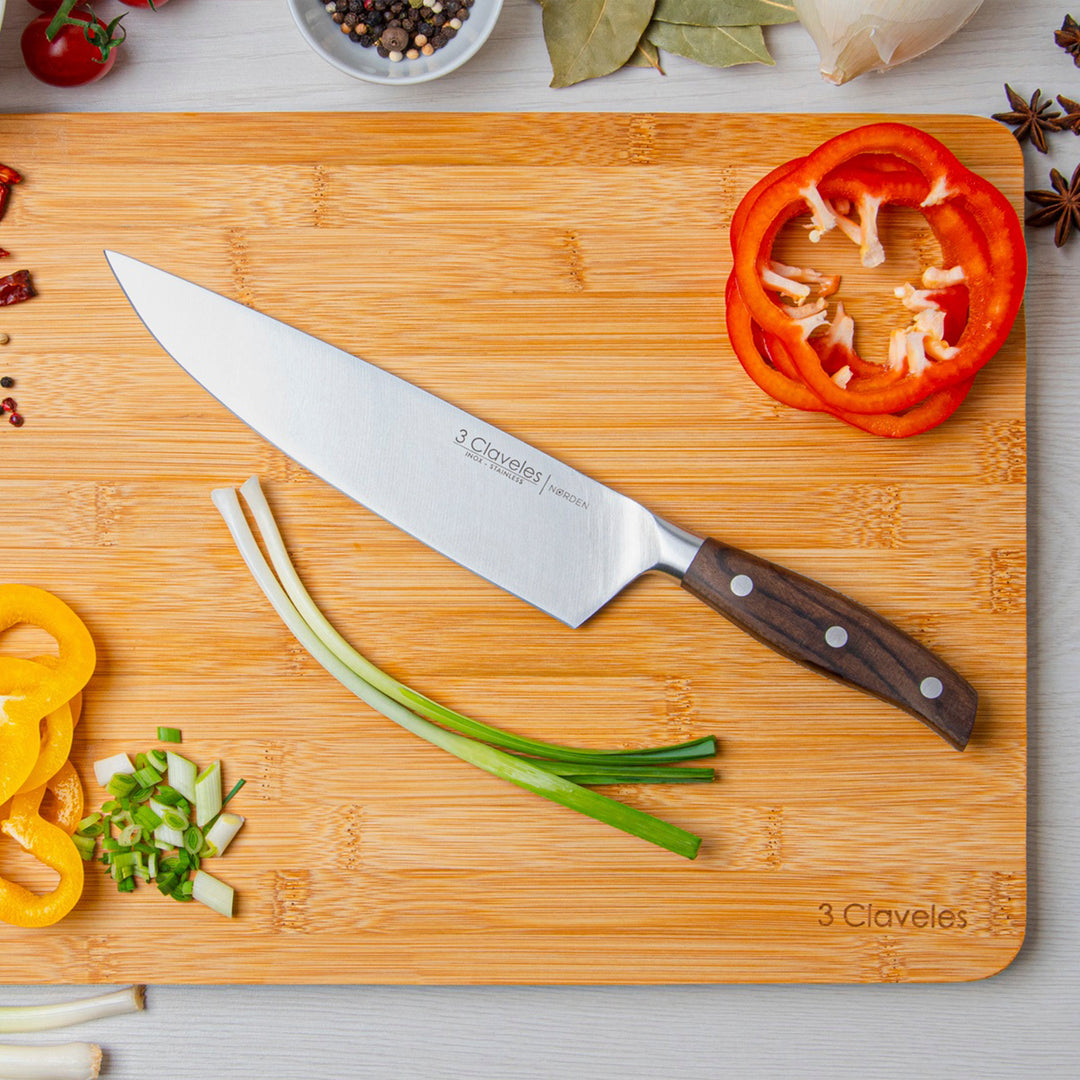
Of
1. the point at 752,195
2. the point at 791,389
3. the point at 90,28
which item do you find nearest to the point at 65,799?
the point at 90,28

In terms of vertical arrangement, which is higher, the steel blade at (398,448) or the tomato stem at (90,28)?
the tomato stem at (90,28)

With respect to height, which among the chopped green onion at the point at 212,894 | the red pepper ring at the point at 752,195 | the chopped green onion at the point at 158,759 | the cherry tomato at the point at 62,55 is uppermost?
the cherry tomato at the point at 62,55

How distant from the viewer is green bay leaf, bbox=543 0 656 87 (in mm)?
1421

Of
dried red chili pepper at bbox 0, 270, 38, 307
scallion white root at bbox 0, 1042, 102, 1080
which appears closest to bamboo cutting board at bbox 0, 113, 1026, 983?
dried red chili pepper at bbox 0, 270, 38, 307

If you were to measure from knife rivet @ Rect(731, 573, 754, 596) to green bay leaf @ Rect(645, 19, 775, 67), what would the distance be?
2.55 feet

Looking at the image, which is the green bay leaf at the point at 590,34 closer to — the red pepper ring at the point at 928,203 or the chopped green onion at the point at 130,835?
the red pepper ring at the point at 928,203

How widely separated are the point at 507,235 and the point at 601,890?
3.27 ft

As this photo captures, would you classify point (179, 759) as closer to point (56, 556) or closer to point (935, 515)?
point (56, 556)

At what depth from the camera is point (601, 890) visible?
141cm

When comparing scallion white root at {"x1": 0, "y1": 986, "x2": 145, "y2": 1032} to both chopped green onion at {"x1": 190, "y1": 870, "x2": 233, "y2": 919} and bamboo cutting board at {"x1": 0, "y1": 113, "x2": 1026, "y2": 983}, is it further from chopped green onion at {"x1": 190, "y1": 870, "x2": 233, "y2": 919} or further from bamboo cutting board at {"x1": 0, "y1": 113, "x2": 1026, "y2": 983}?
chopped green onion at {"x1": 190, "y1": 870, "x2": 233, "y2": 919}

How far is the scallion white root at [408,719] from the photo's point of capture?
1366 millimetres

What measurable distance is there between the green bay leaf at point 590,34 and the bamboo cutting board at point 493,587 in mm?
88

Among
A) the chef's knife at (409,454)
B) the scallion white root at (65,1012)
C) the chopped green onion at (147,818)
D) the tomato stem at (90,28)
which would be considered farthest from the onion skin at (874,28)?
the scallion white root at (65,1012)

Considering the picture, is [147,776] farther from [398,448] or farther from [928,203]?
[928,203]
